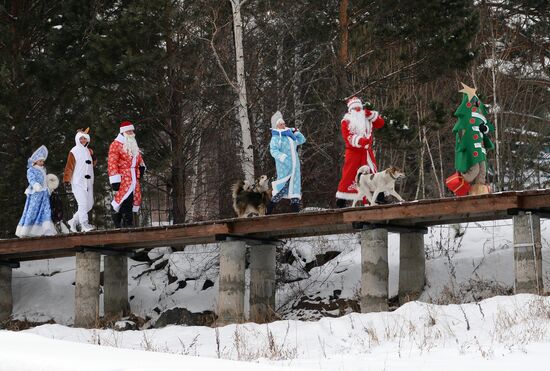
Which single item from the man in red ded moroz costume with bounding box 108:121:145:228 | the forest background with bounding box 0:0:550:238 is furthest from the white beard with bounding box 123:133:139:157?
the forest background with bounding box 0:0:550:238

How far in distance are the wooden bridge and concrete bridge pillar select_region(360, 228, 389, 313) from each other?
0.01m

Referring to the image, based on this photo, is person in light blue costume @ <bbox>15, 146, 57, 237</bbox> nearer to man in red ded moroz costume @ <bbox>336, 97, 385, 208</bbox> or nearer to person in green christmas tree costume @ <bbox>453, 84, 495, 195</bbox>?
man in red ded moroz costume @ <bbox>336, 97, 385, 208</bbox>

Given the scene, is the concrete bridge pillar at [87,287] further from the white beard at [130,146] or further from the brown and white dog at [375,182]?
the brown and white dog at [375,182]

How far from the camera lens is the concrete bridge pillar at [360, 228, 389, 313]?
15.5 m

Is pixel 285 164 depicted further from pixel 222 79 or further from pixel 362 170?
pixel 222 79

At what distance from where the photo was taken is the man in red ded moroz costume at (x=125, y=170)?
17.7 meters

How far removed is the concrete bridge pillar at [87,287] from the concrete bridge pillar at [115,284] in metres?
0.84

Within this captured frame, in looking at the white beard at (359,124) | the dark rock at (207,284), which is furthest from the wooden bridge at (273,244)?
the dark rock at (207,284)

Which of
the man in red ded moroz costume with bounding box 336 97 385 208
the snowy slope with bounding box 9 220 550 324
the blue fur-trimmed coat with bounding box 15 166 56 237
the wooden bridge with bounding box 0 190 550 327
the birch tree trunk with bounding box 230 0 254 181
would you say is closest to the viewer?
the wooden bridge with bounding box 0 190 550 327

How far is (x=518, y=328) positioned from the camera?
10.7 metres

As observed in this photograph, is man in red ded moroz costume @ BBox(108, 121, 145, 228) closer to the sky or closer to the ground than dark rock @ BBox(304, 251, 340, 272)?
closer to the sky

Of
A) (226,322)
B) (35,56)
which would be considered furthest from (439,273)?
(35,56)

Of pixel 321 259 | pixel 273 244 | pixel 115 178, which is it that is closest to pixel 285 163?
pixel 273 244

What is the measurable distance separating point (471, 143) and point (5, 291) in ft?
33.1
